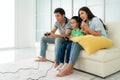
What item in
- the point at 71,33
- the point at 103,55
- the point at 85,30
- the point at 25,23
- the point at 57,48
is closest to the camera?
the point at 103,55

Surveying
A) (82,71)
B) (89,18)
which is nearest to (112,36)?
(89,18)

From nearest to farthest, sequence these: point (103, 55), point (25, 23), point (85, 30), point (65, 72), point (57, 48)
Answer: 1. point (103, 55)
2. point (65, 72)
3. point (85, 30)
4. point (57, 48)
5. point (25, 23)

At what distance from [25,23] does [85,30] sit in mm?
3178

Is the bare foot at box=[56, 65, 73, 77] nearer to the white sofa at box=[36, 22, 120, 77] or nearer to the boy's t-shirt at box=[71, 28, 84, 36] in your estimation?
the white sofa at box=[36, 22, 120, 77]

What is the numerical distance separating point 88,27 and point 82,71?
613 mm

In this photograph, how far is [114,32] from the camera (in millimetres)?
2145

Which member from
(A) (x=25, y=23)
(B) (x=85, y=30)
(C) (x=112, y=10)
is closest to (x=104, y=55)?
(B) (x=85, y=30)

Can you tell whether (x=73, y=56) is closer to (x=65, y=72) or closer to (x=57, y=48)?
(x=65, y=72)

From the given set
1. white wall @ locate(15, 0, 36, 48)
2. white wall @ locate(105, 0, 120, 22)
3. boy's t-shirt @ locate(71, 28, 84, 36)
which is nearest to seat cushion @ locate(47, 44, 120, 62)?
boy's t-shirt @ locate(71, 28, 84, 36)

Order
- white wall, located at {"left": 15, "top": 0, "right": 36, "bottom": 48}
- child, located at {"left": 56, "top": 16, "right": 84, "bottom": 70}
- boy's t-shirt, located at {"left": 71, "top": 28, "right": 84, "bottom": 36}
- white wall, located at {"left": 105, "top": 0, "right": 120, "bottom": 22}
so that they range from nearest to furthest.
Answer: child, located at {"left": 56, "top": 16, "right": 84, "bottom": 70}
boy's t-shirt, located at {"left": 71, "top": 28, "right": 84, "bottom": 36}
white wall, located at {"left": 105, "top": 0, "right": 120, "bottom": 22}
white wall, located at {"left": 15, "top": 0, "right": 36, "bottom": 48}

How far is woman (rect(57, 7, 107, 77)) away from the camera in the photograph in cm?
188

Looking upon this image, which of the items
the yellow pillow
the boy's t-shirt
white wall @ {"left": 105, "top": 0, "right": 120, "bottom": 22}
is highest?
white wall @ {"left": 105, "top": 0, "right": 120, "bottom": 22}

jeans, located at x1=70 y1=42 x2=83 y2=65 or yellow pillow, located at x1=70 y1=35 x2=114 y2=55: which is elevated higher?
yellow pillow, located at x1=70 y1=35 x2=114 y2=55

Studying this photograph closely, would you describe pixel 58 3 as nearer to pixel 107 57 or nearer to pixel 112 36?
pixel 112 36
